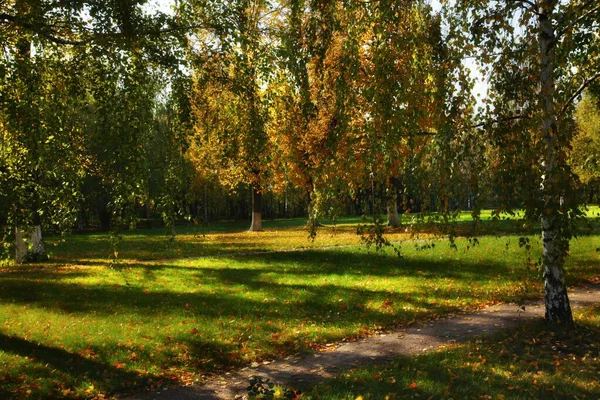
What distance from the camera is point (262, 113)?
8320mm

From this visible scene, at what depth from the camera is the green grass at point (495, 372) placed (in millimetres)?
6273

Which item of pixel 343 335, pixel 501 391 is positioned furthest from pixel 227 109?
pixel 501 391

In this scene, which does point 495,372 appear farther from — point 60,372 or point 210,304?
point 210,304

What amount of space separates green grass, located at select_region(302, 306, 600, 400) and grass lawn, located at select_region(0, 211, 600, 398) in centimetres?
195

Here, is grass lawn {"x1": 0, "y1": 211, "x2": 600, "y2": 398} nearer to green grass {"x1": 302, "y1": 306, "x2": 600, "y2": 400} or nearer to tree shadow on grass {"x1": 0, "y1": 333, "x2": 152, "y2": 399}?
tree shadow on grass {"x1": 0, "y1": 333, "x2": 152, "y2": 399}

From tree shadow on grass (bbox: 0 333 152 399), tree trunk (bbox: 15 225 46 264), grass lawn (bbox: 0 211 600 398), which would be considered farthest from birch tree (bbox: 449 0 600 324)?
tree trunk (bbox: 15 225 46 264)

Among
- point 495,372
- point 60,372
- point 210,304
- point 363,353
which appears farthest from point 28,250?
point 495,372

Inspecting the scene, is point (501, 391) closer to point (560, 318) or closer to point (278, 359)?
point (560, 318)

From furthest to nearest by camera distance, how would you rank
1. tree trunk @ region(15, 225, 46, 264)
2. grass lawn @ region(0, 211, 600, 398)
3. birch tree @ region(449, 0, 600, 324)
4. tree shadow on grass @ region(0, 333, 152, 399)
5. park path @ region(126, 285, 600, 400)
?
1. tree trunk @ region(15, 225, 46, 264)
2. grass lawn @ region(0, 211, 600, 398)
3. tree shadow on grass @ region(0, 333, 152, 399)
4. park path @ region(126, 285, 600, 400)
5. birch tree @ region(449, 0, 600, 324)

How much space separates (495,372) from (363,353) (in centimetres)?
260

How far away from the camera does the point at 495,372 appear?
23.1 feet

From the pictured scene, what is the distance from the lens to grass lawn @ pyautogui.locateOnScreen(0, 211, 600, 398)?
28.1 ft

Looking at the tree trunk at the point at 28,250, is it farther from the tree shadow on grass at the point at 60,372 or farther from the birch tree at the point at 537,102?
the birch tree at the point at 537,102

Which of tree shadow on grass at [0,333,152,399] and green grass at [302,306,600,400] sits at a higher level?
green grass at [302,306,600,400]
